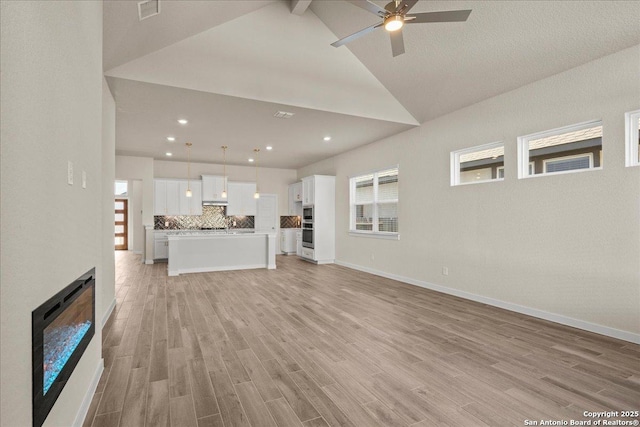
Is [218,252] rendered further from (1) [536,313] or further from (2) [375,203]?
(1) [536,313]

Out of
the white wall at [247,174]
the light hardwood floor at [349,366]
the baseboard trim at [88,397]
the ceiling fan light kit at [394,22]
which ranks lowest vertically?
the light hardwood floor at [349,366]

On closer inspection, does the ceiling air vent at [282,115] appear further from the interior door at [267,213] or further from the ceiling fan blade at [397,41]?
the interior door at [267,213]

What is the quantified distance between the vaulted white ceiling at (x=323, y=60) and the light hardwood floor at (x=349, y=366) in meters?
2.89

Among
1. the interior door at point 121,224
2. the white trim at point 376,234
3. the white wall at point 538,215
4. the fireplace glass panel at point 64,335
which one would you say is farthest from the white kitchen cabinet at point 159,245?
the fireplace glass panel at point 64,335

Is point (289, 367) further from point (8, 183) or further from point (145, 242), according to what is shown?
point (145, 242)

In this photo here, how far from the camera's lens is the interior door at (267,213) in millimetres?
10180

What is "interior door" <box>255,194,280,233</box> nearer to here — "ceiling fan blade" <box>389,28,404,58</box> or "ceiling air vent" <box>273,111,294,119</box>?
"ceiling air vent" <box>273,111,294,119</box>

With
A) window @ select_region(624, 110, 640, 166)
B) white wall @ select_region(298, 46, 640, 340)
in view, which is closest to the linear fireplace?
white wall @ select_region(298, 46, 640, 340)

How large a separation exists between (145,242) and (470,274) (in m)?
7.91

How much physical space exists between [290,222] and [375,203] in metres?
4.31

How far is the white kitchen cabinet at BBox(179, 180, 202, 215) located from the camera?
909 cm

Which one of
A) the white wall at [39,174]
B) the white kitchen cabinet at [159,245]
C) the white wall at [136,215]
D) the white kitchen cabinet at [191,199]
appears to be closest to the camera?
the white wall at [39,174]

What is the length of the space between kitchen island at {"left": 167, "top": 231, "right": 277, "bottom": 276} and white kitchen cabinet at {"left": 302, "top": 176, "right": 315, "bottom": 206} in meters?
1.57

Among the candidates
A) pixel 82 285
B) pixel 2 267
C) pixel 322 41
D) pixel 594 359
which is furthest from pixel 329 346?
pixel 322 41
